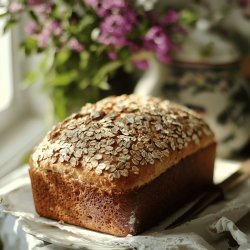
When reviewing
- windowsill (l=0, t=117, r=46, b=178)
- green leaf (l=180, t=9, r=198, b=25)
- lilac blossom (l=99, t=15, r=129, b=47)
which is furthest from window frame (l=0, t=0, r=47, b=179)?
green leaf (l=180, t=9, r=198, b=25)

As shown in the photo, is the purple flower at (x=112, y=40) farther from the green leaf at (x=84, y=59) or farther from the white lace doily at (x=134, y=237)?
the white lace doily at (x=134, y=237)

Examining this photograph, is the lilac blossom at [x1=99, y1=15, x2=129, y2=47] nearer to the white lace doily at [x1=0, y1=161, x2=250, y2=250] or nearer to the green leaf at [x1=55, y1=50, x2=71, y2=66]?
the green leaf at [x1=55, y1=50, x2=71, y2=66]

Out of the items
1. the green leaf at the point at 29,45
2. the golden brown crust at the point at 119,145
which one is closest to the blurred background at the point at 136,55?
the green leaf at the point at 29,45

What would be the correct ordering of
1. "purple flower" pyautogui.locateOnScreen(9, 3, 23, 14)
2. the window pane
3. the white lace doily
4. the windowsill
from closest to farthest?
the white lace doily, "purple flower" pyautogui.locateOnScreen(9, 3, 23, 14), the windowsill, the window pane

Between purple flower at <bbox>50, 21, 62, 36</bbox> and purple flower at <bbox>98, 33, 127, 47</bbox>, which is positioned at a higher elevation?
purple flower at <bbox>50, 21, 62, 36</bbox>

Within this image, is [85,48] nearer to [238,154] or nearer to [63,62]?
[63,62]

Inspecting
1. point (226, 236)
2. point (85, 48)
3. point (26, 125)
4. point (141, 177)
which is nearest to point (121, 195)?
point (141, 177)

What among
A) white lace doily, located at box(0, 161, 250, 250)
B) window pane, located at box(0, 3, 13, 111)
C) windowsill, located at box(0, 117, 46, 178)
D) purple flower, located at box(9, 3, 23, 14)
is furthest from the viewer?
window pane, located at box(0, 3, 13, 111)
